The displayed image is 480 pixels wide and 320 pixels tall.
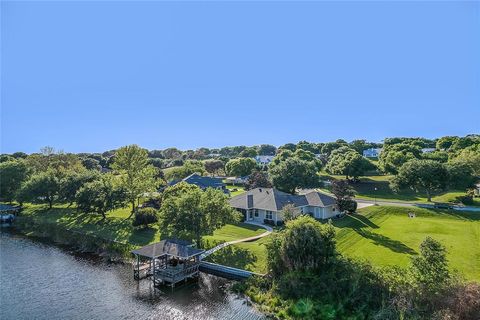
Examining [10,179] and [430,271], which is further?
[10,179]

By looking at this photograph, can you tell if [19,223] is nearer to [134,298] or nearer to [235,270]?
[134,298]

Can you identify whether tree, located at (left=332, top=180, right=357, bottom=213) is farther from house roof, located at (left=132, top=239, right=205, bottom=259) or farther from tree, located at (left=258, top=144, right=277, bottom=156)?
tree, located at (left=258, top=144, right=277, bottom=156)

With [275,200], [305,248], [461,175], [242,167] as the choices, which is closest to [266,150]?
[242,167]

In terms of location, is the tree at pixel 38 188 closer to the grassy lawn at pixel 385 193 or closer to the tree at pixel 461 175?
the grassy lawn at pixel 385 193

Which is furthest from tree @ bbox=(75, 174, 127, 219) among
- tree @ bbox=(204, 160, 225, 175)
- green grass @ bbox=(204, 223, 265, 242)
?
tree @ bbox=(204, 160, 225, 175)

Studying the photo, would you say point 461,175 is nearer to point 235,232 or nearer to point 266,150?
point 235,232

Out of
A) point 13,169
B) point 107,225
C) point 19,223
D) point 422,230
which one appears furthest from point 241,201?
point 13,169
